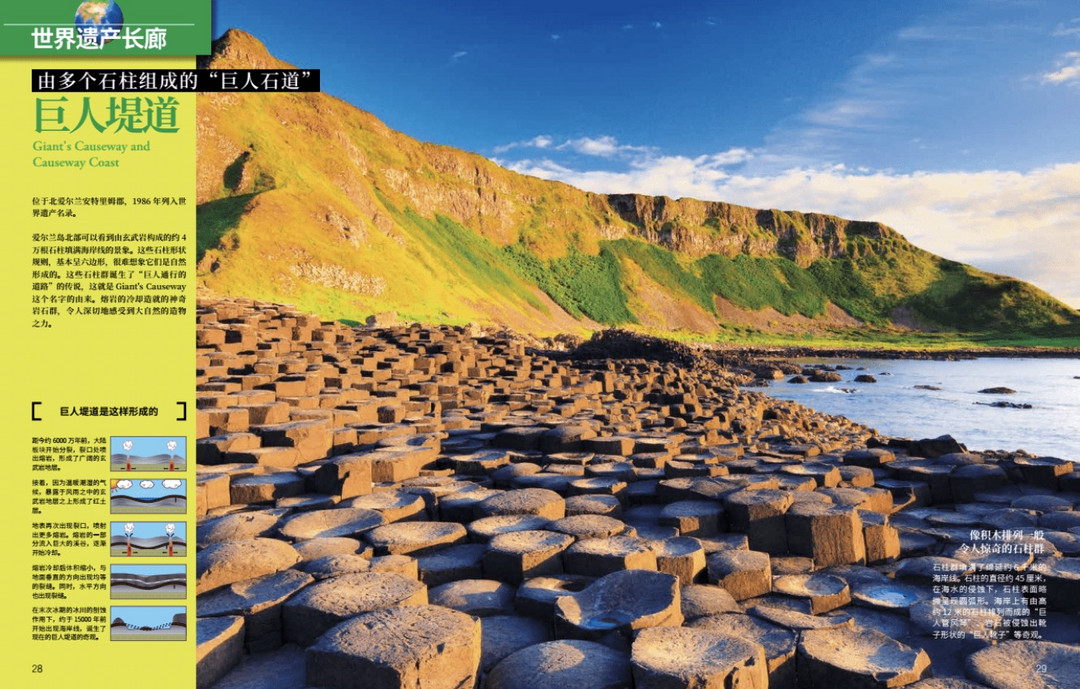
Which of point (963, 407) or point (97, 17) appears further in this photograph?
point (963, 407)

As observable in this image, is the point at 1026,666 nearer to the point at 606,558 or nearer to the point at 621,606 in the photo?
the point at 621,606

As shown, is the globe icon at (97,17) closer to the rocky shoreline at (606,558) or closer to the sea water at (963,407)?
the rocky shoreline at (606,558)

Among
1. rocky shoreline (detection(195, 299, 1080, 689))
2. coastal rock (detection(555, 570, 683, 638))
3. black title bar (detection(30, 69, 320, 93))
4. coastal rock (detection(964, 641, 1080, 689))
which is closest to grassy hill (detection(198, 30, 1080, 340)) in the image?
rocky shoreline (detection(195, 299, 1080, 689))

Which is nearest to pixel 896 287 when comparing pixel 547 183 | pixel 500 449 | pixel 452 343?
pixel 547 183

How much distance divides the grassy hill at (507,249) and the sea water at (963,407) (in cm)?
Answer: 2629

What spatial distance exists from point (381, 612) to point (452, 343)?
1596 cm

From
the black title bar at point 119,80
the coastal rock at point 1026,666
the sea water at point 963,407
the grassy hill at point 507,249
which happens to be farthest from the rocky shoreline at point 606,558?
the grassy hill at point 507,249

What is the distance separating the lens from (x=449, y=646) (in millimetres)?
2645

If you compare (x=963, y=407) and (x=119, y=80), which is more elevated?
(x=119, y=80)

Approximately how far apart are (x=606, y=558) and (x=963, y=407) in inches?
1035

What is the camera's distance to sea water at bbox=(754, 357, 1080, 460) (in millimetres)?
17844

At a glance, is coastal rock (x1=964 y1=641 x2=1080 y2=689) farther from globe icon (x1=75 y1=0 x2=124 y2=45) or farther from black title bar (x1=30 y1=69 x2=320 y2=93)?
globe icon (x1=75 y1=0 x2=124 y2=45)

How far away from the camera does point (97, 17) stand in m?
3.69

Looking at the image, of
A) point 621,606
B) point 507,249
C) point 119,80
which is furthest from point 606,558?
point 507,249
